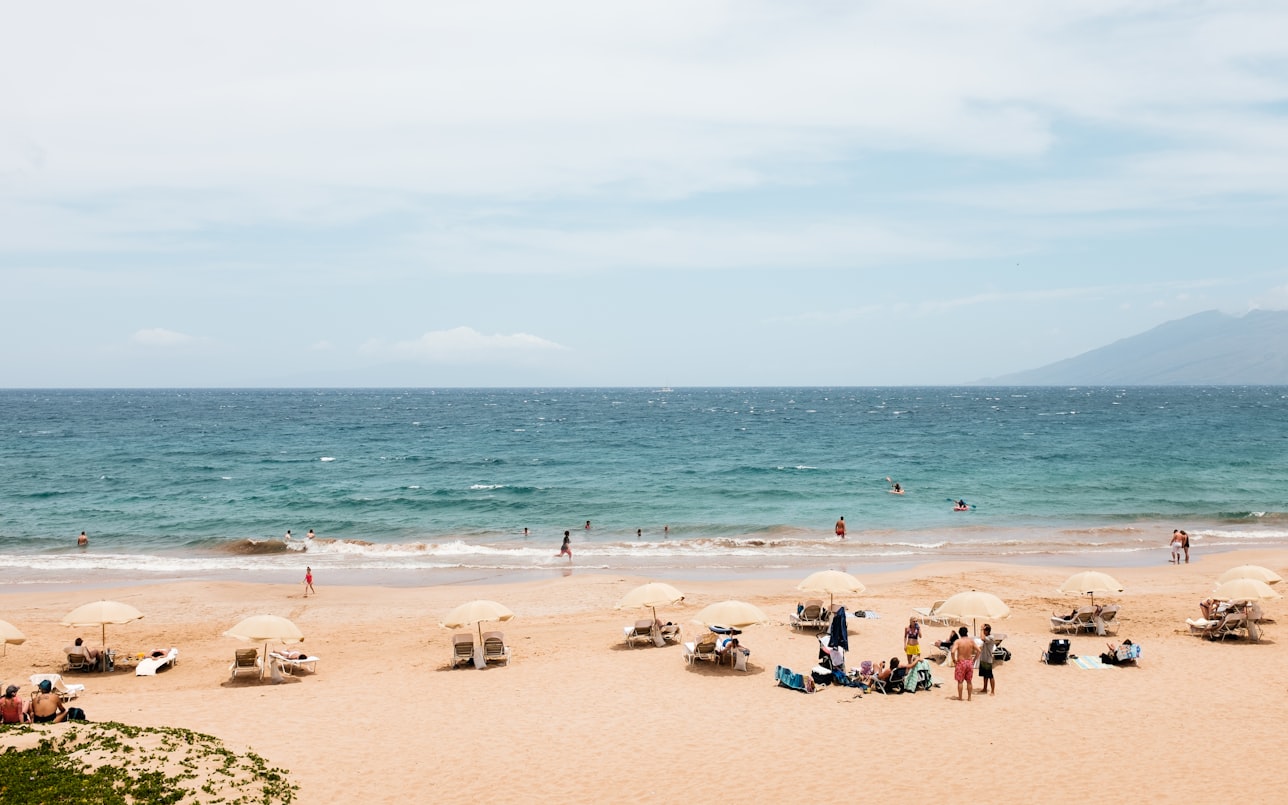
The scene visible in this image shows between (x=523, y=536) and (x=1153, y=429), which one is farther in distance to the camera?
(x=1153, y=429)

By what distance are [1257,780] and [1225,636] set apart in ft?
30.2

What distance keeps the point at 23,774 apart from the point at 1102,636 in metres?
21.2

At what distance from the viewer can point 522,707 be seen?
15.8 meters

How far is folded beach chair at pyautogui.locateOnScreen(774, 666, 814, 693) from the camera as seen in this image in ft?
53.9

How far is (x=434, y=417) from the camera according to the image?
121750 millimetres

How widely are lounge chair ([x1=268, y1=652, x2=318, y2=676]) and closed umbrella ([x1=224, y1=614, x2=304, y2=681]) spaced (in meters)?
0.38

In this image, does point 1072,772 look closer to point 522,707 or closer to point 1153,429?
point 522,707

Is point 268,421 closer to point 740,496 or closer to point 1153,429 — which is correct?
point 740,496

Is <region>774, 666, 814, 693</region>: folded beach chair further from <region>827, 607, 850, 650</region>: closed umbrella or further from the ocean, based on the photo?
the ocean

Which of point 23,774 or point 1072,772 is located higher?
point 23,774

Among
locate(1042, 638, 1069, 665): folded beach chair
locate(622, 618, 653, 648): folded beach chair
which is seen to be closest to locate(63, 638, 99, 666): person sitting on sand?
locate(622, 618, 653, 648): folded beach chair

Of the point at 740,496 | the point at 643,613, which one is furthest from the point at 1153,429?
the point at 643,613

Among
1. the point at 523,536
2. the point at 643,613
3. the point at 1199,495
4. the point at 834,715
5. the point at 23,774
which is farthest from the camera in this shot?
the point at 1199,495

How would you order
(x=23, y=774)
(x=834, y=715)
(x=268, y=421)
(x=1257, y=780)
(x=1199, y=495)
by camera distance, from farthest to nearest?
(x=268, y=421) → (x=1199, y=495) → (x=834, y=715) → (x=1257, y=780) → (x=23, y=774)
